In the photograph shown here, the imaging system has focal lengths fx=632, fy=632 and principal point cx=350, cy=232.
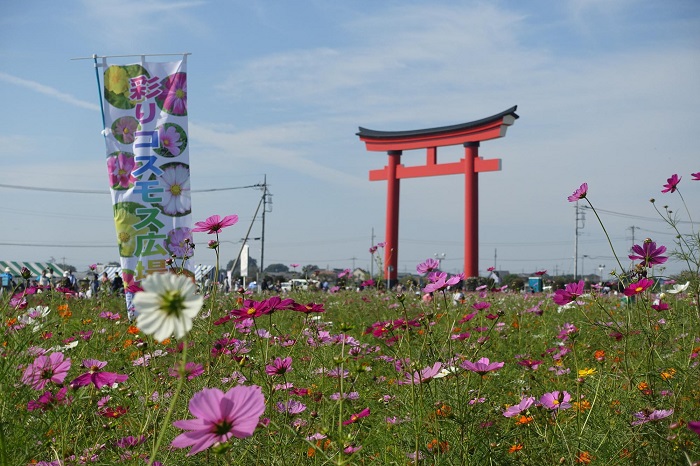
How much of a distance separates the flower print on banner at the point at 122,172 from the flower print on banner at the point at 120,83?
0.50m

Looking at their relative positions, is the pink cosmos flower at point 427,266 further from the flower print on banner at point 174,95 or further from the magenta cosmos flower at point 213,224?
the flower print on banner at point 174,95

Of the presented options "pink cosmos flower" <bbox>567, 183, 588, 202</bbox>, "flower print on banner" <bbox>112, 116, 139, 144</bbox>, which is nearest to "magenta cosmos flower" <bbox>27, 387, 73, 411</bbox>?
"pink cosmos flower" <bbox>567, 183, 588, 202</bbox>

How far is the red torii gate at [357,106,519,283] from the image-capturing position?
17609mm

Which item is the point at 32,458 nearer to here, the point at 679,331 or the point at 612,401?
the point at 612,401

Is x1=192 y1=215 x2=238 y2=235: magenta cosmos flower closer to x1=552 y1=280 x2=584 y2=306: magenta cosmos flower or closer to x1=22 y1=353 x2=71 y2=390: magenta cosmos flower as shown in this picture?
x1=22 y1=353 x2=71 y2=390: magenta cosmos flower

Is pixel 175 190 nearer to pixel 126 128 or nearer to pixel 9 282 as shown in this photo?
pixel 126 128

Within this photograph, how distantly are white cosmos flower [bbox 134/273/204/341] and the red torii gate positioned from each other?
52.4ft

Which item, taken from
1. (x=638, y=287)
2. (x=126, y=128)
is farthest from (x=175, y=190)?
(x=638, y=287)

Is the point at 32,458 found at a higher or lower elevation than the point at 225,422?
lower

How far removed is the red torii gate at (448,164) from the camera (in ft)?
57.8

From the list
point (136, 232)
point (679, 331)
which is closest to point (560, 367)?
point (679, 331)

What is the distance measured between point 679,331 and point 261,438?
2284 mm

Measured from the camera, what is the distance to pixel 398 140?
19.3 meters

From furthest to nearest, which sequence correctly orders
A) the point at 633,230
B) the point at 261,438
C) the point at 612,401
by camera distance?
the point at 633,230, the point at 612,401, the point at 261,438
